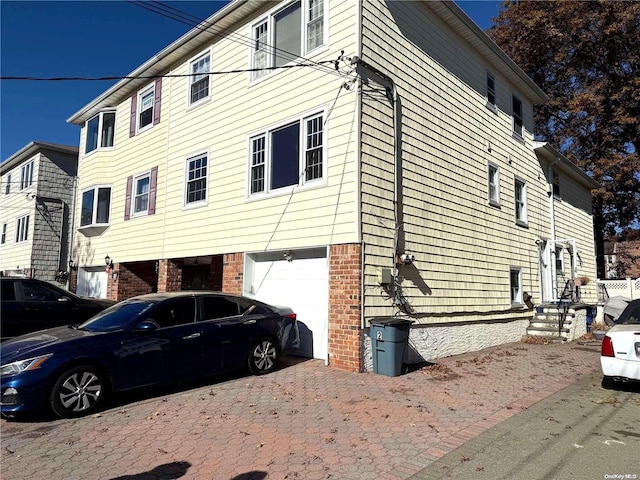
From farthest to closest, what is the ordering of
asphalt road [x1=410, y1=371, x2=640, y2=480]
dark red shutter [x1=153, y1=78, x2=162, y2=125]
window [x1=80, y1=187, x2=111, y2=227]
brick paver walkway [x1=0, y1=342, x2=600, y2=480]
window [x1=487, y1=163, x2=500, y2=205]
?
window [x1=80, y1=187, x2=111, y2=227], dark red shutter [x1=153, y1=78, x2=162, y2=125], window [x1=487, y1=163, x2=500, y2=205], brick paver walkway [x1=0, y1=342, x2=600, y2=480], asphalt road [x1=410, y1=371, x2=640, y2=480]

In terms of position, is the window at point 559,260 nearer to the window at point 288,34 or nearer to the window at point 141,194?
the window at point 288,34

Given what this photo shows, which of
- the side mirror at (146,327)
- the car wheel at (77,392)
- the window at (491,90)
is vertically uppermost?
A: the window at (491,90)

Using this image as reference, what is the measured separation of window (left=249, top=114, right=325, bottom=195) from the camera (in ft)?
30.6

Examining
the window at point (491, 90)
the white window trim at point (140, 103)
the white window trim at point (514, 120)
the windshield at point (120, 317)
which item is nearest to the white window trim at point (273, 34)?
the white window trim at point (140, 103)

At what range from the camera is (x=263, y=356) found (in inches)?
311

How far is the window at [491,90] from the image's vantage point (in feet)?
45.8

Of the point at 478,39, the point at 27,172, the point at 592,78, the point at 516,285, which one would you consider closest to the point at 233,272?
the point at 516,285

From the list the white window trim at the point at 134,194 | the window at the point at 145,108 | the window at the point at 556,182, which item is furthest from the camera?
the window at the point at 556,182

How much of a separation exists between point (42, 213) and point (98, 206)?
7563 millimetres

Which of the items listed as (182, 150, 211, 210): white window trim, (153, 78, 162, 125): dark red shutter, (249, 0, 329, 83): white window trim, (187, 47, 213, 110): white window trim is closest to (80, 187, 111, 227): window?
(153, 78, 162, 125): dark red shutter

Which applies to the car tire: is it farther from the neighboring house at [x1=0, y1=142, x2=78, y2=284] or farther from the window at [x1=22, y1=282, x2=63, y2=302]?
the neighboring house at [x1=0, y1=142, x2=78, y2=284]

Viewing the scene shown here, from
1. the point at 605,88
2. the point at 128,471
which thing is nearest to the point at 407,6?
the point at 128,471

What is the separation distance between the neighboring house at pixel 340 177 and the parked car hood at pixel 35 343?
4.33 meters

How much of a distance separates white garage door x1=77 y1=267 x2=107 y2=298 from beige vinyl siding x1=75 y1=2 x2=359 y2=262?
3.19 ft
